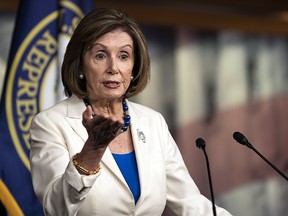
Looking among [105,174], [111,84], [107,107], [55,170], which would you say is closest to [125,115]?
[107,107]

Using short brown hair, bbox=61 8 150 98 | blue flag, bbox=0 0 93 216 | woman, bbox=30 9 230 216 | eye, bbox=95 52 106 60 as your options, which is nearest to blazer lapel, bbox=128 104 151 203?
woman, bbox=30 9 230 216

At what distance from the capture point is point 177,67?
4.93 m

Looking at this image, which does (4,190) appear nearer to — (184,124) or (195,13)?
(184,124)

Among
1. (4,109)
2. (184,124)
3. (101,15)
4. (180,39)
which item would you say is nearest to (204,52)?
(180,39)

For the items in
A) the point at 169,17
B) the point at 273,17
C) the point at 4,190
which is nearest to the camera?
the point at 4,190

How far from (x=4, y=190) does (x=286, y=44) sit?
2.80 m

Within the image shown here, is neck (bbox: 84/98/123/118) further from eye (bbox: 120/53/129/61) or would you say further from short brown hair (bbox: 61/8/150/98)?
eye (bbox: 120/53/129/61)

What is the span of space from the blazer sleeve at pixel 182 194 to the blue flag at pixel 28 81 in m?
1.21

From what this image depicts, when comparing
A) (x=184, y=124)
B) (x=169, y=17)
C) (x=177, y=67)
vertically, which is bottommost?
(x=184, y=124)

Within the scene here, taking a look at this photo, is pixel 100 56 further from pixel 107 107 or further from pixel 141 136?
pixel 141 136

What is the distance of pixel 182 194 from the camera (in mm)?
2438

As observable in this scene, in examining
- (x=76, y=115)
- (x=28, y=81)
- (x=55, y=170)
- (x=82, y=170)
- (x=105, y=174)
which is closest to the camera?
(x=82, y=170)

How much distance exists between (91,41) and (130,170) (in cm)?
45

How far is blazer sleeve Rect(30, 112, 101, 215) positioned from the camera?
79.0 inches
